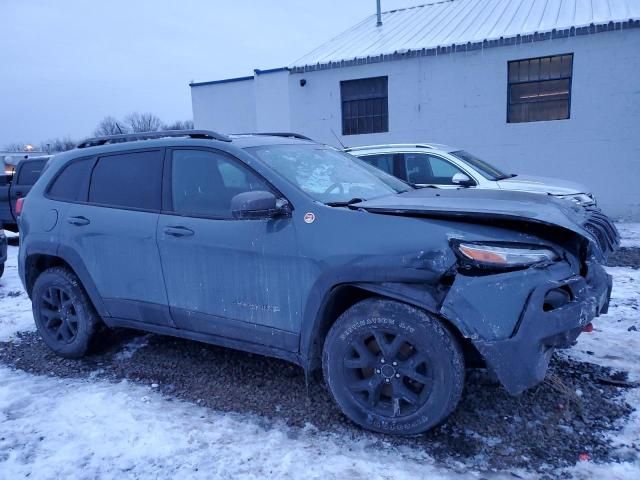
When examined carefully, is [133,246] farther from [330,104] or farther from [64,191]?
[330,104]

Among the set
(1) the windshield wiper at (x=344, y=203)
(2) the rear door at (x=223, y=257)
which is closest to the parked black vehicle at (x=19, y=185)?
(2) the rear door at (x=223, y=257)

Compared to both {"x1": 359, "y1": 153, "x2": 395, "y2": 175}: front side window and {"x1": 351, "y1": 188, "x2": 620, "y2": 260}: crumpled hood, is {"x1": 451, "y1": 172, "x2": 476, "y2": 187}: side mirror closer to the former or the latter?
{"x1": 359, "y1": 153, "x2": 395, "y2": 175}: front side window

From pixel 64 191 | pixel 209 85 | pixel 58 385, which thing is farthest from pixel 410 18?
pixel 58 385

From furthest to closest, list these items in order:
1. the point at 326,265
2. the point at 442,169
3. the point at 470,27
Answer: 1. the point at 470,27
2. the point at 442,169
3. the point at 326,265

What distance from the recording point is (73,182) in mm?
4293

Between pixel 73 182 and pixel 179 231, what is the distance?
4.65 ft

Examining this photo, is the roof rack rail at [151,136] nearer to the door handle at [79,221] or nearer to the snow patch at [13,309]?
the door handle at [79,221]

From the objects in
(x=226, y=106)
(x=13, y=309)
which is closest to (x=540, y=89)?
(x=226, y=106)

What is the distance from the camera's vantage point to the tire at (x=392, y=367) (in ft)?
8.97

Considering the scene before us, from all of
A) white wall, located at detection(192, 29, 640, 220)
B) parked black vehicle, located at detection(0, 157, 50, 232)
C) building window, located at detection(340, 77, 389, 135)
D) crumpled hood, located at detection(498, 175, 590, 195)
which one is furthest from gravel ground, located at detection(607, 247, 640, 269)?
parked black vehicle, located at detection(0, 157, 50, 232)

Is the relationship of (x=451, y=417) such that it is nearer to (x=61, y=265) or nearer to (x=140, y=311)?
(x=140, y=311)

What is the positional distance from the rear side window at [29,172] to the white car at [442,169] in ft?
24.5

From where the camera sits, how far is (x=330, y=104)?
13586 millimetres

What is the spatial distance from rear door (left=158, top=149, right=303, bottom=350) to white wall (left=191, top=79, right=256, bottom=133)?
1237cm
